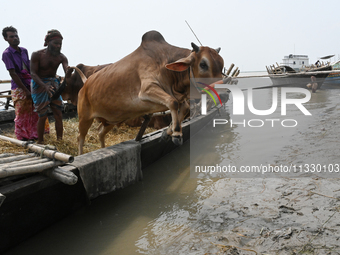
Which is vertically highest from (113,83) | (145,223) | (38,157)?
(113,83)

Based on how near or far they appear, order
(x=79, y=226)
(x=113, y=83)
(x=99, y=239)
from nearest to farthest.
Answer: (x=99, y=239), (x=79, y=226), (x=113, y=83)

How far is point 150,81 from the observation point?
3828 mm

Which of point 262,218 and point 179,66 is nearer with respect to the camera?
point 262,218

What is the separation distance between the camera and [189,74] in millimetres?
3953

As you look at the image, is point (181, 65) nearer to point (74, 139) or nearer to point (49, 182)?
point (49, 182)

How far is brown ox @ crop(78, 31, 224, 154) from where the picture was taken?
12.2ft

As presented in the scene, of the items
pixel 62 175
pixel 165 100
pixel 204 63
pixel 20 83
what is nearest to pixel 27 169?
pixel 62 175

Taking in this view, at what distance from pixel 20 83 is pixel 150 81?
93.6 inches

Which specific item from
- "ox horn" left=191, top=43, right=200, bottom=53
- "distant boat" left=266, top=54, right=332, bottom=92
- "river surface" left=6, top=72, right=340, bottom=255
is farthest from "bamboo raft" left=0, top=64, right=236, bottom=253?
"distant boat" left=266, top=54, right=332, bottom=92

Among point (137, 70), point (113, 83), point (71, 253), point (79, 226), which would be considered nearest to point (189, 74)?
point (137, 70)

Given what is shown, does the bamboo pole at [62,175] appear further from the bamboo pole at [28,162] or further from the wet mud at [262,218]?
the wet mud at [262,218]

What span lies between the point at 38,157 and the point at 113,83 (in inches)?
67.4

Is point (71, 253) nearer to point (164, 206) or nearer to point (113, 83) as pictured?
point (164, 206)

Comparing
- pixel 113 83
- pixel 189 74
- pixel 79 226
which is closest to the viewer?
pixel 79 226
